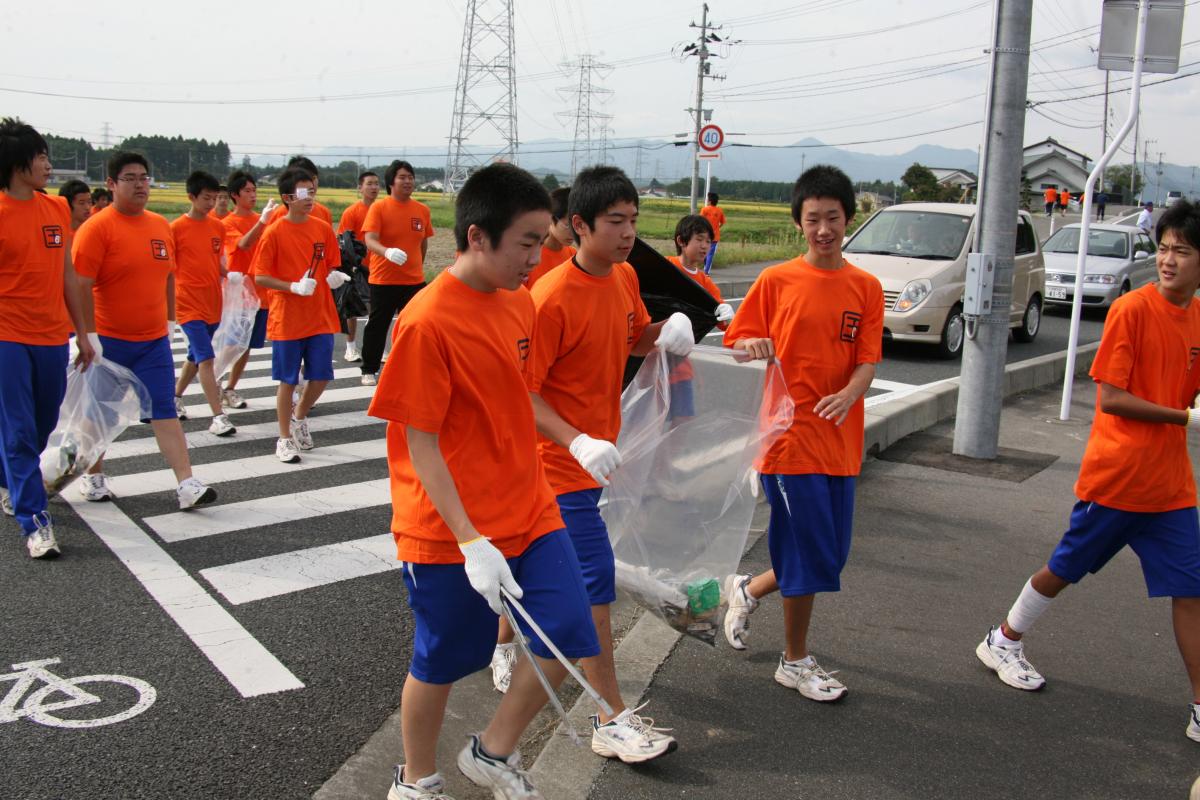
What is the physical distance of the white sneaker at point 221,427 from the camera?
8000 millimetres

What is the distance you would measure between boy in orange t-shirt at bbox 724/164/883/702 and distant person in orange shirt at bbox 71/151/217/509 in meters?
3.72

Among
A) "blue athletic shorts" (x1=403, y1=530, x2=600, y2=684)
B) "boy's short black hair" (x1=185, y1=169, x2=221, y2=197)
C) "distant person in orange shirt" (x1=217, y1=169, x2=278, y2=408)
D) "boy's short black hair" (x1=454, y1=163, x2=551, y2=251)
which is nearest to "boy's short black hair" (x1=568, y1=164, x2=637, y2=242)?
"boy's short black hair" (x1=454, y1=163, x2=551, y2=251)

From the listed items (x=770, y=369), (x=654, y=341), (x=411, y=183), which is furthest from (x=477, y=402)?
(x=411, y=183)

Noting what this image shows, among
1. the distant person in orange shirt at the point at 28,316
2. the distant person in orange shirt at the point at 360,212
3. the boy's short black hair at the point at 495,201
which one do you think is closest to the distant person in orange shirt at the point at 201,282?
the distant person in orange shirt at the point at 360,212

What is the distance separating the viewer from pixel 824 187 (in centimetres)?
379

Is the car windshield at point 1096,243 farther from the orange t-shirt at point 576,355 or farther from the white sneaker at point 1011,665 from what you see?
the orange t-shirt at point 576,355

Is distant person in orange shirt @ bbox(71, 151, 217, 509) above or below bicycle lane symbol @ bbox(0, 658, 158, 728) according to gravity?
above

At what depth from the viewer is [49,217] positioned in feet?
17.8

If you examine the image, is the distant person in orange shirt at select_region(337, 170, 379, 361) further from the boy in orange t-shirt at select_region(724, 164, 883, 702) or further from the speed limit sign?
the speed limit sign

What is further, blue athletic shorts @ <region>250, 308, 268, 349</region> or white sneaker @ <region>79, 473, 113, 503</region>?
blue athletic shorts @ <region>250, 308, 268, 349</region>

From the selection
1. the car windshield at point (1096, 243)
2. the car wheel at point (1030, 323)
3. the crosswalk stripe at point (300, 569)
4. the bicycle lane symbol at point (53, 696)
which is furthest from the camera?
the car windshield at point (1096, 243)

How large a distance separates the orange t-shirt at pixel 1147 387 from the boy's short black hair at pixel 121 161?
5255 mm

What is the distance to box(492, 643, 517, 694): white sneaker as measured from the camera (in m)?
3.98

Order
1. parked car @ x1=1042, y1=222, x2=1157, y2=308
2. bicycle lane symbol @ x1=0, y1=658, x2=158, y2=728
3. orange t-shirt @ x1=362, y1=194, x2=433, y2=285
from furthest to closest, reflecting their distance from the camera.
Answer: parked car @ x1=1042, y1=222, x2=1157, y2=308 → orange t-shirt @ x1=362, y1=194, x2=433, y2=285 → bicycle lane symbol @ x1=0, y1=658, x2=158, y2=728
